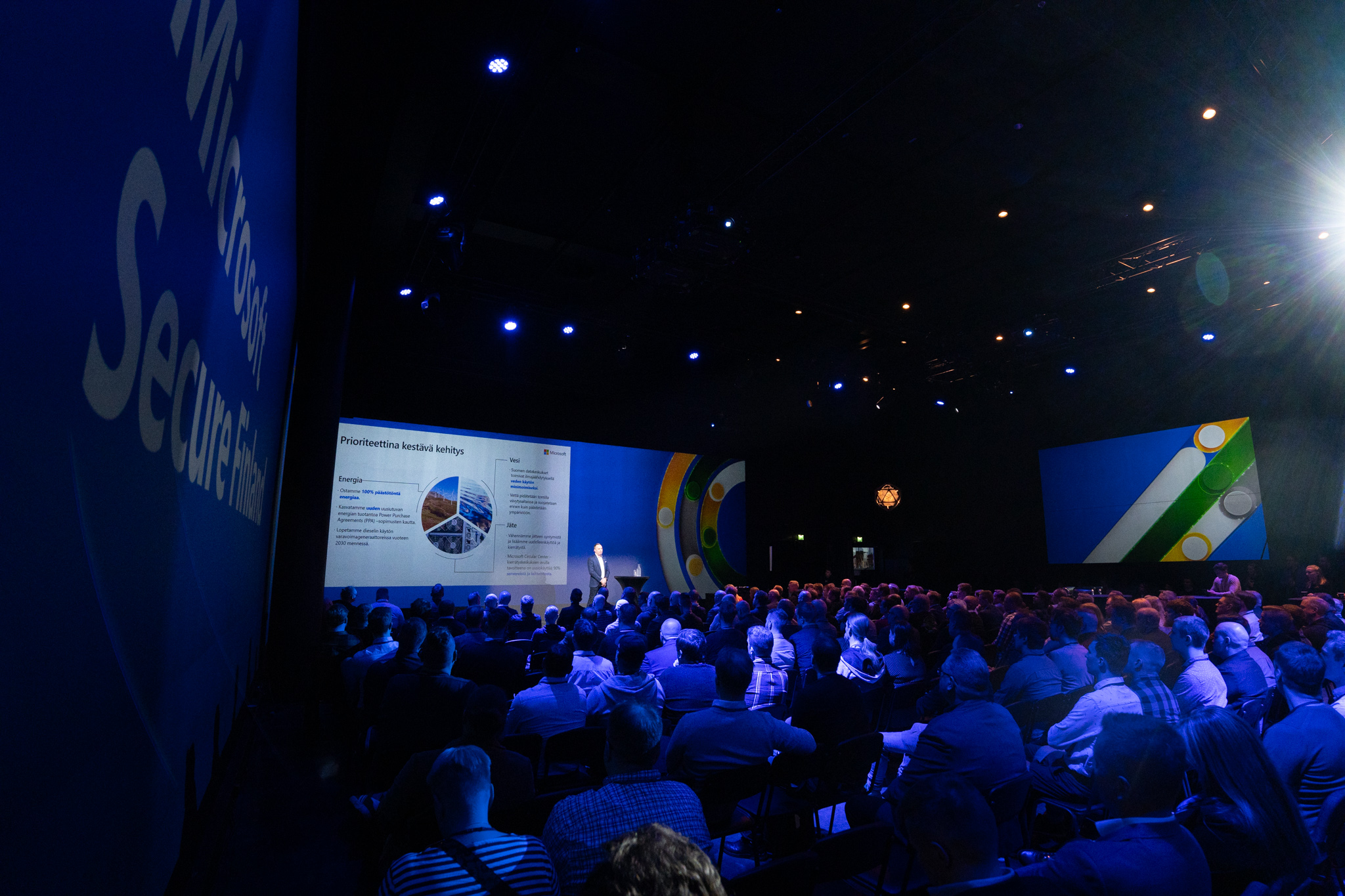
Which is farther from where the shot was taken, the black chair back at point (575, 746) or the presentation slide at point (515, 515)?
the presentation slide at point (515, 515)

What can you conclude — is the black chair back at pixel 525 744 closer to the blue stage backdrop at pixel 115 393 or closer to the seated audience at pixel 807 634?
the blue stage backdrop at pixel 115 393

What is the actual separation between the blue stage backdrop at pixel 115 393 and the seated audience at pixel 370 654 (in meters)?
2.25

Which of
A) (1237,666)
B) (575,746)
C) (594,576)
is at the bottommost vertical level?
(575,746)

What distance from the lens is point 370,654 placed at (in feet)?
15.5

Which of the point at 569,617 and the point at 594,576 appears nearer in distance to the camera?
the point at 569,617

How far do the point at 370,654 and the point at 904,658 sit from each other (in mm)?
3991

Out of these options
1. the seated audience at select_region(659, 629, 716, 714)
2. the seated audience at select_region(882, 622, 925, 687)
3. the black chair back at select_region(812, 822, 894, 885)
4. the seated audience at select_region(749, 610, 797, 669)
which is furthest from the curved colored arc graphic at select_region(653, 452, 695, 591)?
the black chair back at select_region(812, 822, 894, 885)

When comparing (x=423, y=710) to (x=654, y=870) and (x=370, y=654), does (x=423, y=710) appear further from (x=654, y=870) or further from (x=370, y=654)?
(x=654, y=870)

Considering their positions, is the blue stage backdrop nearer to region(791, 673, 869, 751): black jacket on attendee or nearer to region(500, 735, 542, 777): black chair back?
region(500, 735, 542, 777): black chair back

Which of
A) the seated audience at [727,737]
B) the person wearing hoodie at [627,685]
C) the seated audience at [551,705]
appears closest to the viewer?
the seated audience at [727,737]

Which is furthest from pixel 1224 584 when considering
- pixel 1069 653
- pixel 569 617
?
→ pixel 569 617

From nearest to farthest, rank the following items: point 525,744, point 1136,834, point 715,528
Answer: point 1136,834, point 525,744, point 715,528

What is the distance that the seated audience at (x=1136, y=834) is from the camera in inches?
62.6

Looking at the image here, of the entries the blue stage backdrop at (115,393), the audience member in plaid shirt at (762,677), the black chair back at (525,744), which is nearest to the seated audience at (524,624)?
the audience member in plaid shirt at (762,677)
